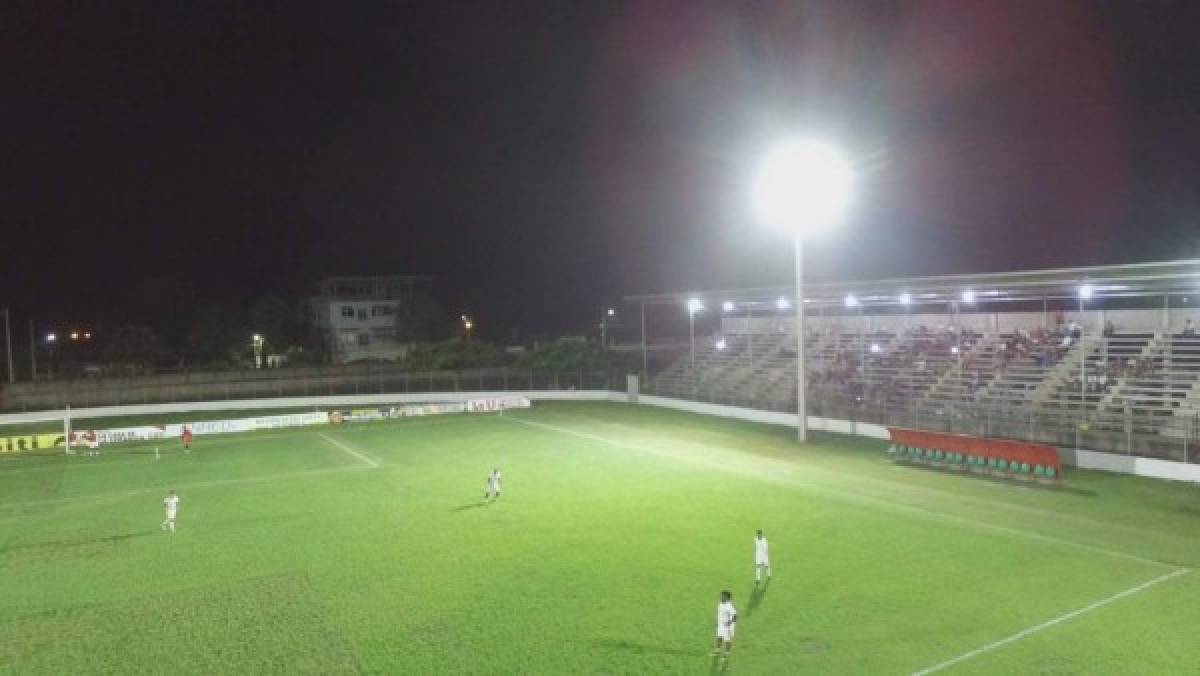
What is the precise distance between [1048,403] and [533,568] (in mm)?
23623

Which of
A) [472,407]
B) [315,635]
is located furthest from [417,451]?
[315,635]

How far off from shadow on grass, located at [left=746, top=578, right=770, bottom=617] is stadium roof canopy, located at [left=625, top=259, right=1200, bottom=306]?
17.2 metres

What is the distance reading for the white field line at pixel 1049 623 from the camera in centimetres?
1227

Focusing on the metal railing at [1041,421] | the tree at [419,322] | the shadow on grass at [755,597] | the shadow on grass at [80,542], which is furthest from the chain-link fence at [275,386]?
the shadow on grass at [755,597]

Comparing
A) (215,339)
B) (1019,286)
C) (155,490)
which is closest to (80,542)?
(155,490)

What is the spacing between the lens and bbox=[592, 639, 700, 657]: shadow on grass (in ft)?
42.9

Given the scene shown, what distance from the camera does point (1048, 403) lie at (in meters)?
31.5

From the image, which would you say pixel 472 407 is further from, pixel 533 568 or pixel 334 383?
pixel 533 568

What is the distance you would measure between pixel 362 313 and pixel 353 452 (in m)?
57.5

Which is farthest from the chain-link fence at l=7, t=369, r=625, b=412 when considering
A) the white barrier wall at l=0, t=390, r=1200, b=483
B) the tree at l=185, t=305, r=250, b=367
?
the tree at l=185, t=305, r=250, b=367

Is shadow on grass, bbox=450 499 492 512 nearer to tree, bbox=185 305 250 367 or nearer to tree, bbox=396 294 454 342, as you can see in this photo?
tree, bbox=396 294 454 342

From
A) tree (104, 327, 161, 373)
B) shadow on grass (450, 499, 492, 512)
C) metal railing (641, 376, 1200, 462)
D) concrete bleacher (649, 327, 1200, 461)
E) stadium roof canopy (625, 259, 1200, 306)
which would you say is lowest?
shadow on grass (450, 499, 492, 512)

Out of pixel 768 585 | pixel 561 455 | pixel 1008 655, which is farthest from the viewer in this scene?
pixel 561 455

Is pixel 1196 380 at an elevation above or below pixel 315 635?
above
